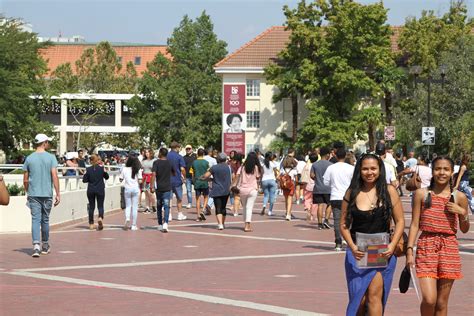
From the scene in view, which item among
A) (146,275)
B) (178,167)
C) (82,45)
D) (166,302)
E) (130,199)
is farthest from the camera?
(82,45)

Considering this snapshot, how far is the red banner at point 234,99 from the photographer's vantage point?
39969 millimetres

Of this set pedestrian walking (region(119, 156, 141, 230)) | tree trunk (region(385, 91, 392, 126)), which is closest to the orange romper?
pedestrian walking (region(119, 156, 141, 230))

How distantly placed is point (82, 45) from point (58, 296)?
5824 inches

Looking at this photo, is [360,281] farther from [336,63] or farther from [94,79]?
[94,79]

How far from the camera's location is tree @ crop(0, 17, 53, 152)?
55094mm

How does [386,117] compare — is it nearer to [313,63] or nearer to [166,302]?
[313,63]

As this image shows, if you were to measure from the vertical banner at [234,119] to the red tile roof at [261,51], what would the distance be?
40.0 m

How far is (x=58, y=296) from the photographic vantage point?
11430mm

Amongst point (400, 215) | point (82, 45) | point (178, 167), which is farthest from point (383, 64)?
point (82, 45)

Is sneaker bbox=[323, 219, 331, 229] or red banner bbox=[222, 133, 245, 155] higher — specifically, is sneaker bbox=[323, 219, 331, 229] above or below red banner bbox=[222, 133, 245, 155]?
below

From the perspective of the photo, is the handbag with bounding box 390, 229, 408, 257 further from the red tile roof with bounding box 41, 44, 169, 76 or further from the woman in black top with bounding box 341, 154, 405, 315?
the red tile roof with bounding box 41, 44, 169, 76

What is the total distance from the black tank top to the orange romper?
1.79ft

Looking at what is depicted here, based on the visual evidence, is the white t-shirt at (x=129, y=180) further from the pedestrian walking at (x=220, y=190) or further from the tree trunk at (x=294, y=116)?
the tree trunk at (x=294, y=116)

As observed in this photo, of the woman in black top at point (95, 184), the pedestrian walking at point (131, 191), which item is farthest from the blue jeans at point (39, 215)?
the pedestrian walking at point (131, 191)
